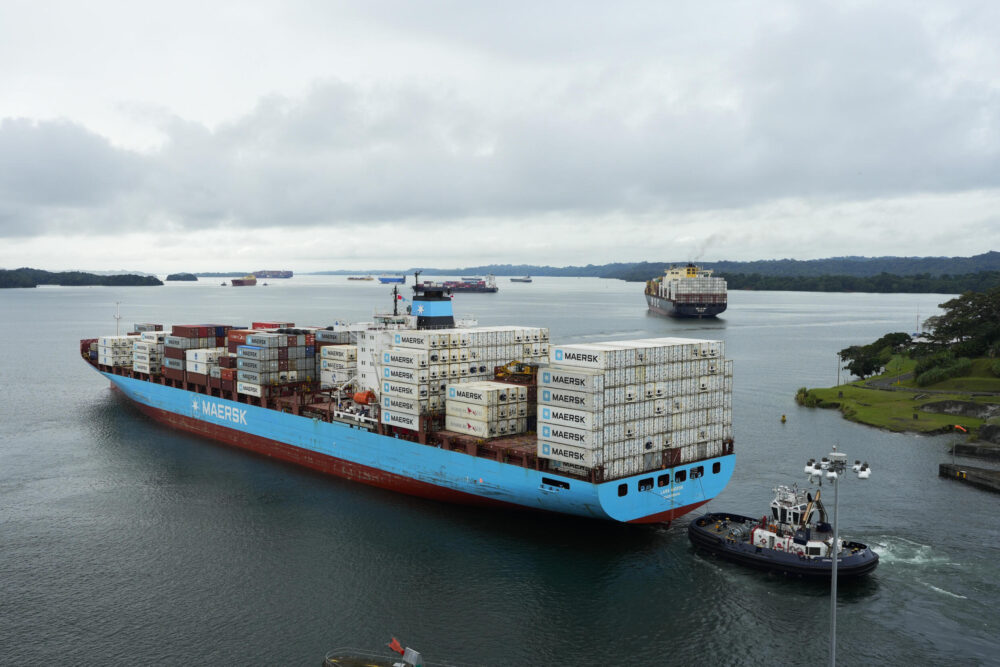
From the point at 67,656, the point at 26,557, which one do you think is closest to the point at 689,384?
the point at 67,656

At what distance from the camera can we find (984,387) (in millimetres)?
84375

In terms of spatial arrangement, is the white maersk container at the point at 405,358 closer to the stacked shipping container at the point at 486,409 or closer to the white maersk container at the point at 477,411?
the stacked shipping container at the point at 486,409

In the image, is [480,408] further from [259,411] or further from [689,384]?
[259,411]

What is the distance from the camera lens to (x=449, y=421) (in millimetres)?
50500

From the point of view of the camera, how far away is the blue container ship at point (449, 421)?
4275 centimetres

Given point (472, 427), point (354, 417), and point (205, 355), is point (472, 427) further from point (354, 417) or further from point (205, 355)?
point (205, 355)

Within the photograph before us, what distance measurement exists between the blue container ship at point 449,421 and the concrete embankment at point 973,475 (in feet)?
70.5

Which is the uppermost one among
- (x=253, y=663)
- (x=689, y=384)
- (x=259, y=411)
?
(x=689, y=384)

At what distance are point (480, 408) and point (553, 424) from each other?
269 inches

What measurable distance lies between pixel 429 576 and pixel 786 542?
1998cm

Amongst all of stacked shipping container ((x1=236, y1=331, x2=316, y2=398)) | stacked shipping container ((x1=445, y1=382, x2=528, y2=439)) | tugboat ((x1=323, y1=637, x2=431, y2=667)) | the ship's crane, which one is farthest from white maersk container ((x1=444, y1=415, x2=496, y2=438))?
stacked shipping container ((x1=236, y1=331, x2=316, y2=398))

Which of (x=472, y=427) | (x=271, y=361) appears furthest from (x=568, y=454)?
(x=271, y=361)

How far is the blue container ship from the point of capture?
4275cm

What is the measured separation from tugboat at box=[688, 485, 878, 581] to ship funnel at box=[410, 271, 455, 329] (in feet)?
102
